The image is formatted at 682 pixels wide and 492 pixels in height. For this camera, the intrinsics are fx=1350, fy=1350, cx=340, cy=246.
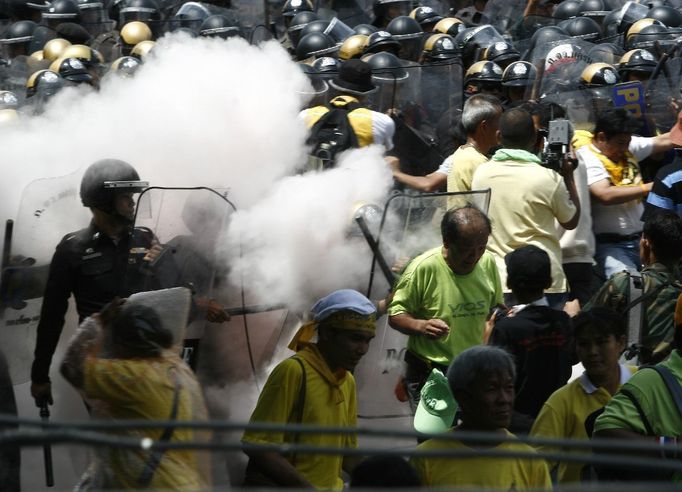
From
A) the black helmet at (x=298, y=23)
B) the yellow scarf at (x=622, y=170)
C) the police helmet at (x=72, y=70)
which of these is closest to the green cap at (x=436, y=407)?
the yellow scarf at (x=622, y=170)

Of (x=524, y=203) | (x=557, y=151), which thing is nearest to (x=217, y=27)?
(x=557, y=151)

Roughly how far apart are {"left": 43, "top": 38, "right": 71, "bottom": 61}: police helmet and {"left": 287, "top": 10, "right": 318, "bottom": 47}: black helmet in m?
2.76

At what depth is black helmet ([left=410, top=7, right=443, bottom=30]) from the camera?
16.3 metres

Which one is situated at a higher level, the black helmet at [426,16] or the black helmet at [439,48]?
the black helmet at [439,48]

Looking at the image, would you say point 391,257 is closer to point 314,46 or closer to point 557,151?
point 557,151

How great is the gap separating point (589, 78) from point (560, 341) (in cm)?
503

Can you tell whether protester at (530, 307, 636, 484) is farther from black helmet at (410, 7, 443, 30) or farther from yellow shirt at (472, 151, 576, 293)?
black helmet at (410, 7, 443, 30)

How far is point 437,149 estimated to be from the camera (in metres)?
9.32

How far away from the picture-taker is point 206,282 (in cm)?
627

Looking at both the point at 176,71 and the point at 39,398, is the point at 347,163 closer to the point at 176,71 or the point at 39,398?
the point at 176,71

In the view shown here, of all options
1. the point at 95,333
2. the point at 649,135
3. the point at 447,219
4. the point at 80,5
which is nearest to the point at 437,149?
the point at 649,135

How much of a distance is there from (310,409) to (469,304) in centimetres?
148

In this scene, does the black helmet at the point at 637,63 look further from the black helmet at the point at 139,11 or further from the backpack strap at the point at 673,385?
the black helmet at the point at 139,11

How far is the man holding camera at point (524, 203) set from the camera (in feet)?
22.3
